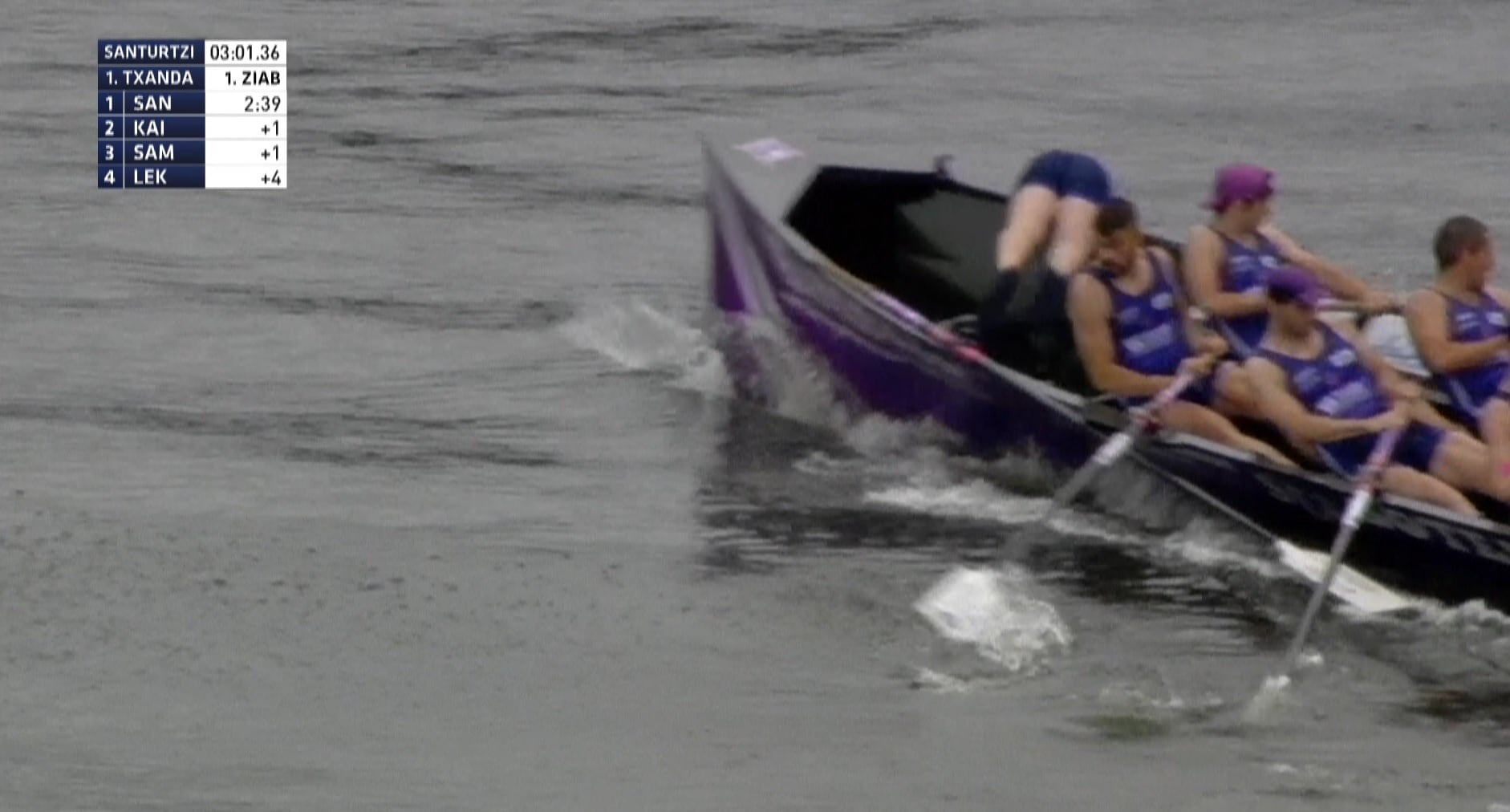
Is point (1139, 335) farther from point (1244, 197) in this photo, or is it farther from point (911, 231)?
point (911, 231)

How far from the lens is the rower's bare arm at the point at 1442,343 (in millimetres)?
11938

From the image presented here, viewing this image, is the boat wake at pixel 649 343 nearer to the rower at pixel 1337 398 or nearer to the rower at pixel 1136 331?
the rower at pixel 1136 331

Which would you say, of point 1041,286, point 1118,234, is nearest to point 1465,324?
point 1118,234

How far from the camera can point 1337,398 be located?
1205cm

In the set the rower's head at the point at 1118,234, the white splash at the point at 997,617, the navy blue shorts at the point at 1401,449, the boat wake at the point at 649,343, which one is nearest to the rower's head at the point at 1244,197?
the rower's head at the point at 1118,234

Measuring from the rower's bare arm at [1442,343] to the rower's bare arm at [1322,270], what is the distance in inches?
50.6

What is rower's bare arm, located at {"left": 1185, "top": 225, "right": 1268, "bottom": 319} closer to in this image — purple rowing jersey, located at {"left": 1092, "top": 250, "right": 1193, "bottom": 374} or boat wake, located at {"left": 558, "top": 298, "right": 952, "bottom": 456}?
purple rowing jersey, located at {"left": 1092, "top": 250, "right": 1193, "bottom": 374}

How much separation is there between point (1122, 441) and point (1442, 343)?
127 cm

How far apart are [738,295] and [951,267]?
1.05m

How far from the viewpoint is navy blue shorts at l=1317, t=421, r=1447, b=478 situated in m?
11.9

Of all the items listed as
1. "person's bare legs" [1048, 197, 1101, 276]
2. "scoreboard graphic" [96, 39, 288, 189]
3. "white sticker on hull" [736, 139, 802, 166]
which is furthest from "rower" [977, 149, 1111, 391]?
"scoreboard graphic" [96, 39, 288, 189]

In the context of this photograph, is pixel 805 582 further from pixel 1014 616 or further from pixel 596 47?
pixel 596 47

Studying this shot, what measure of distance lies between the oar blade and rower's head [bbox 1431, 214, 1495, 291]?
116 centimetres

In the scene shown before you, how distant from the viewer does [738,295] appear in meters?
15.2
